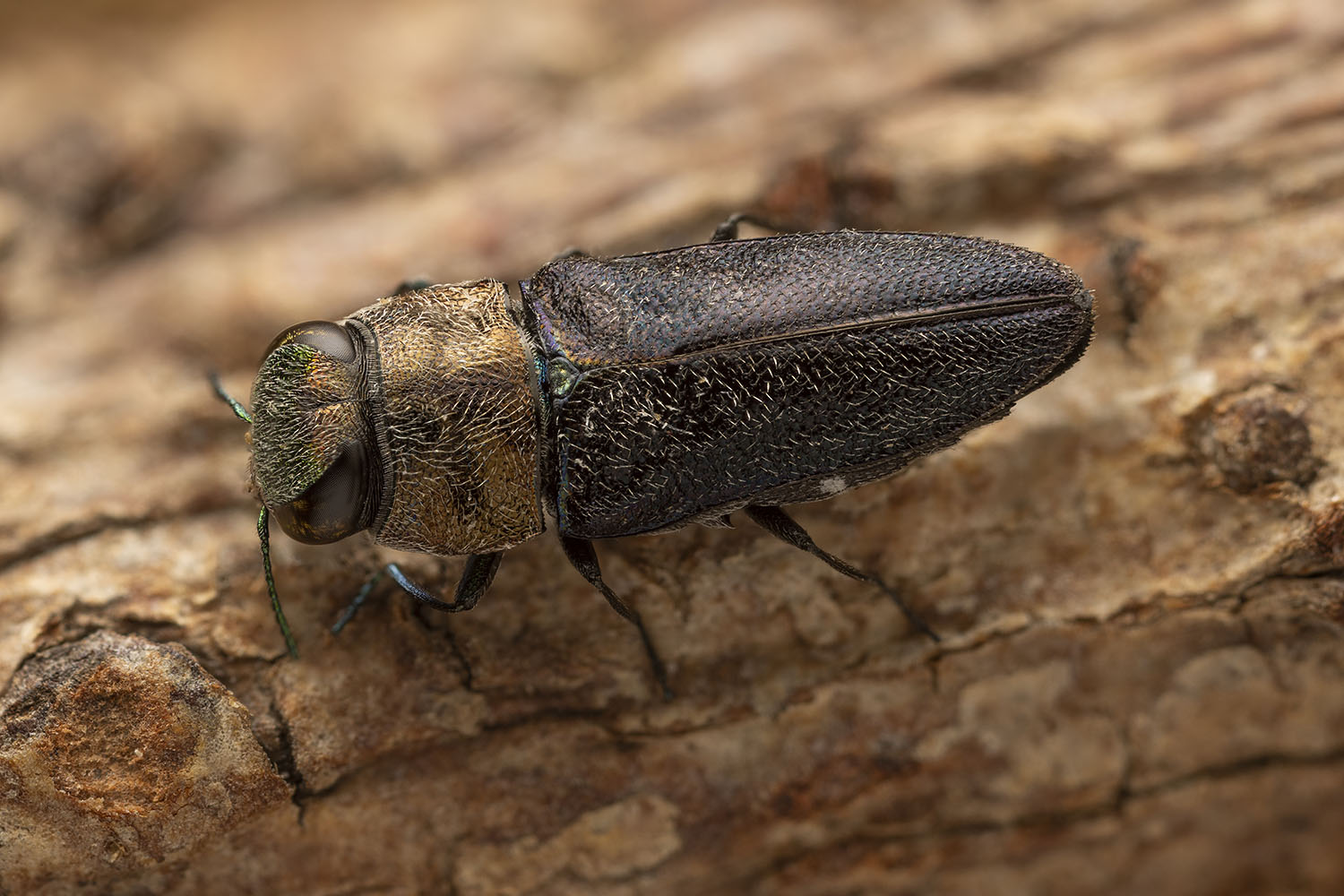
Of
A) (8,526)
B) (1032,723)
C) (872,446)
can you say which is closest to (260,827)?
(8,526)

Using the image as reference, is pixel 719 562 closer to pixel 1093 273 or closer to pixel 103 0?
pixel 1093 273

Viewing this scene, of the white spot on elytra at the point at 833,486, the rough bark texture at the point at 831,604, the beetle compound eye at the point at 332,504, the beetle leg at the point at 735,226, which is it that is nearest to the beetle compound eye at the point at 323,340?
the beetle compound eye at the point at 332,504

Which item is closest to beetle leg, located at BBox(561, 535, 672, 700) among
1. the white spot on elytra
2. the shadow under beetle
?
the shadow under beetle

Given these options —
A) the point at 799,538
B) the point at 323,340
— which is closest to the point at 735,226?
the point at 799,538

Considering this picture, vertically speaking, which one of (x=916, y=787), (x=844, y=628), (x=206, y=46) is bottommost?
(x=916, y=787)

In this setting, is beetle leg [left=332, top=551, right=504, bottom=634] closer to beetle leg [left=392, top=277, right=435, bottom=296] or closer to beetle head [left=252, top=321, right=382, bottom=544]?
beetle head [left=252, top=321, right=382, bottom=544]

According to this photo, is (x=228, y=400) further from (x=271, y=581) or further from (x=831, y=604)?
(x=831, y=604)
